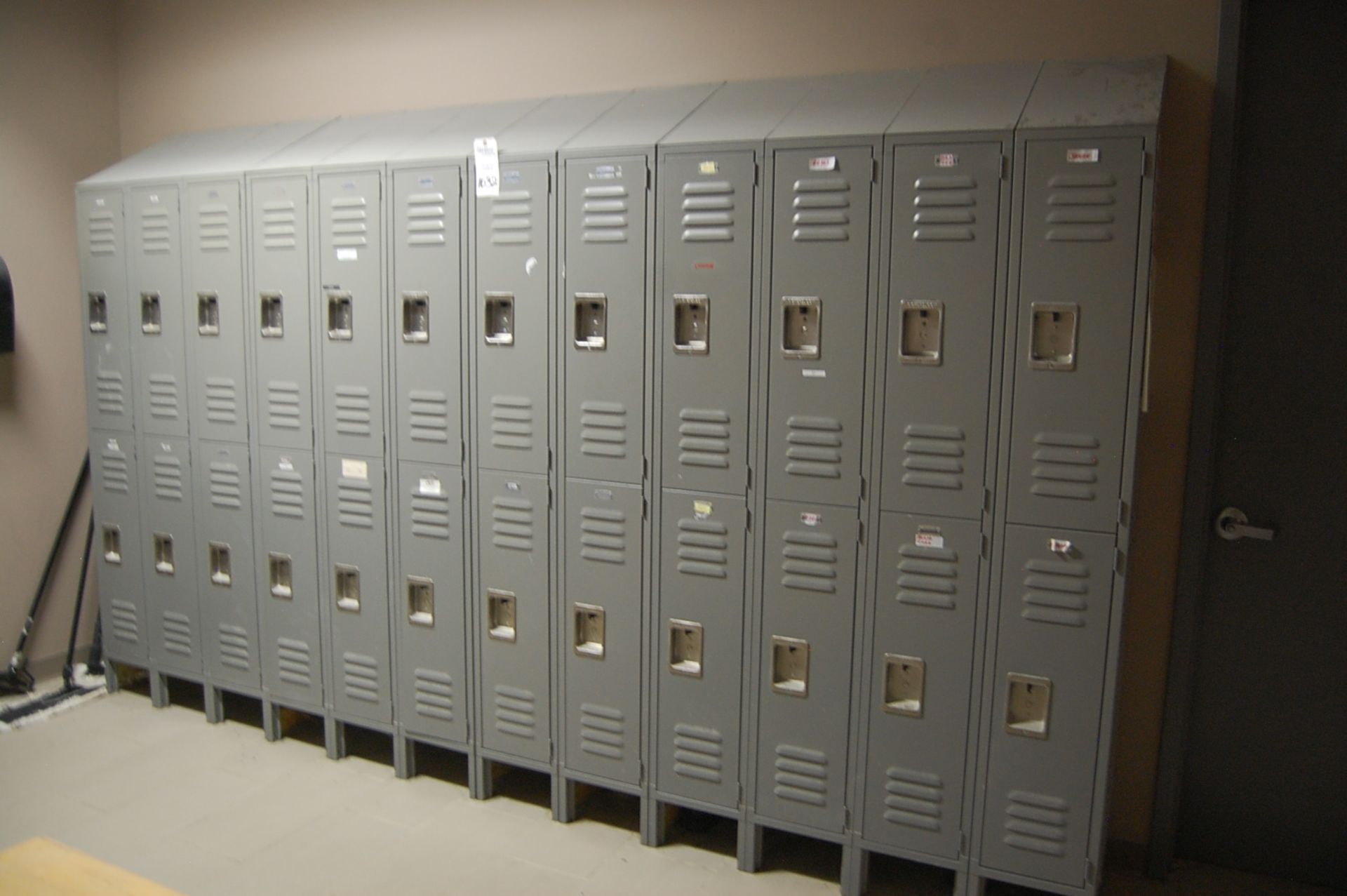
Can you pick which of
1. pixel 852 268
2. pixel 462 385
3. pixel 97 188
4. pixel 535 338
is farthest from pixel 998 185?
pixel 97 188

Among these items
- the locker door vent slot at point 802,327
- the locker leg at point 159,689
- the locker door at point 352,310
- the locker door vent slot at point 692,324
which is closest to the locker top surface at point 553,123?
the locker door at point 352,310

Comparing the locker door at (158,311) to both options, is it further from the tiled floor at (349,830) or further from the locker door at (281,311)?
the tiled floor at (349,830)

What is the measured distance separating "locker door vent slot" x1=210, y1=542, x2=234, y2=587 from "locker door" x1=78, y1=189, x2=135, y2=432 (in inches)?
26.3

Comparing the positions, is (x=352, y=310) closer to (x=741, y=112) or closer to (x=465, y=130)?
(x=465, y=130)

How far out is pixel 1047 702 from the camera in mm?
2619

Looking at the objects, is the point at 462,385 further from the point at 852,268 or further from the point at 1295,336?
the point at 1295,336

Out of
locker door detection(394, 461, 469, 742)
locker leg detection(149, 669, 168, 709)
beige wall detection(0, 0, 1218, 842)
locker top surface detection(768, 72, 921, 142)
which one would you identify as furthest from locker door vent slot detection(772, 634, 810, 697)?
locker leg detection(149, 669, 168, 709)

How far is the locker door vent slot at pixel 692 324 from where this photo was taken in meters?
2.89

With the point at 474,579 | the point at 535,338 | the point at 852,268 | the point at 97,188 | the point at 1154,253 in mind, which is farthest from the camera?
the point at 97,188

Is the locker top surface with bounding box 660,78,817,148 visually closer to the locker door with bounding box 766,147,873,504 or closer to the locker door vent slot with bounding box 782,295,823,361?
the locker door with bounding box 766,147,873,504

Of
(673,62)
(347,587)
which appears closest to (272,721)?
(347,587)

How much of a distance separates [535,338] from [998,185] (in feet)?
4.89

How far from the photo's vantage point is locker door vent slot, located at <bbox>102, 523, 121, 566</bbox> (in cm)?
417

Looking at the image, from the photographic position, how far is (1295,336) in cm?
282
